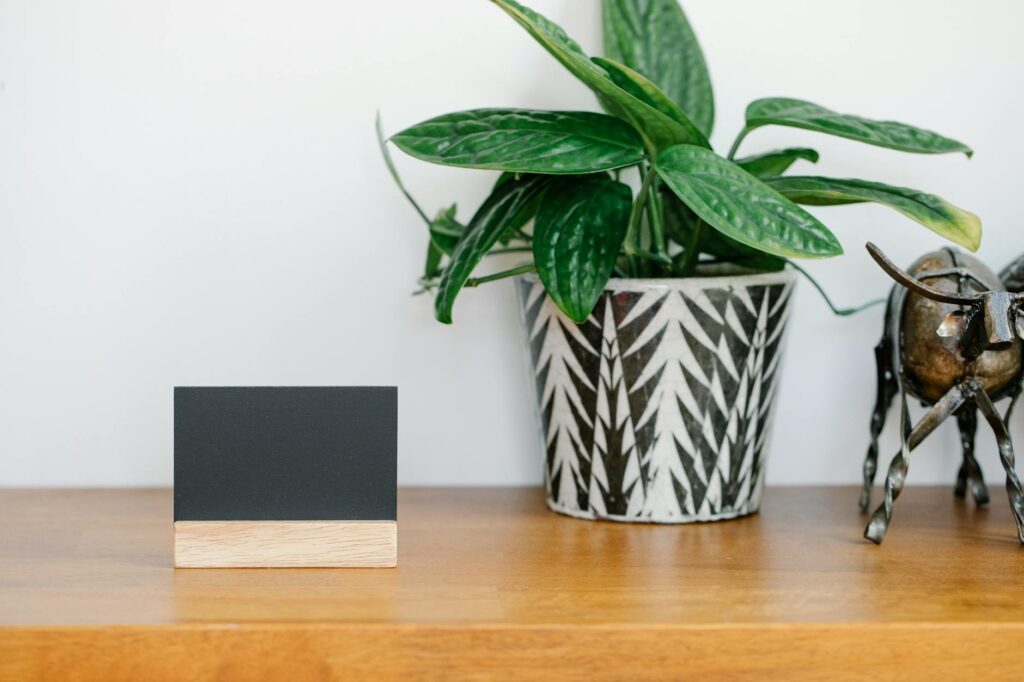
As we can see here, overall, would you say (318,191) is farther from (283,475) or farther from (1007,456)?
(1007,456)

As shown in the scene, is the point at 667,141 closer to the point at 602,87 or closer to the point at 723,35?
the point at 602,87

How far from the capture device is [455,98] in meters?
1.13

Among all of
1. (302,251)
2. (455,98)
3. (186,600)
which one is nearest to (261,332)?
(302,251)

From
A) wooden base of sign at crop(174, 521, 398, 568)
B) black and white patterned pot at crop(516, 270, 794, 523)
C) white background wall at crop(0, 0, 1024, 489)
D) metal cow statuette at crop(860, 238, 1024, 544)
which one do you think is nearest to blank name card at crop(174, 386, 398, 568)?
wooden base of sign at crop(174, 521, 398, 568)

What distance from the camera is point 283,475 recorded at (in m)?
0.83

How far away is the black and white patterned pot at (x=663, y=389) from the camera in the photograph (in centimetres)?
94

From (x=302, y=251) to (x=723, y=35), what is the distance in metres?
0.50

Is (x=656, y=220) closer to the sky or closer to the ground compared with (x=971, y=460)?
closer to the sky

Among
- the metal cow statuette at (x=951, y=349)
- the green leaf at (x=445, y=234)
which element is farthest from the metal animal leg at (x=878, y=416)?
the green leaf at (x=445, y=234)

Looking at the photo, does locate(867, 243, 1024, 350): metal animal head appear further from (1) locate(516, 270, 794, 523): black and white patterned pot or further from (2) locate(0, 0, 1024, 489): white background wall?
(2) locate(0, 0, 1024, 489): white background wall

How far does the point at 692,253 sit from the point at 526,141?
216mm

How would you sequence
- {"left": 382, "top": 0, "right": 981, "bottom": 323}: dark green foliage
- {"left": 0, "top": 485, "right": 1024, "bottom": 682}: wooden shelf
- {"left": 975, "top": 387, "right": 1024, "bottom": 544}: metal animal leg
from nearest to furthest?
{"left": 0, "top": 485, "right": 1024, "bottom": 682}: wooden shelf → {"left": 382, "top": 0, "right": 981, "bottom": 323}: dark green foliage → {"left": 975, "top": 387, "right": 1024, "bottom": 544}: metal animal leg

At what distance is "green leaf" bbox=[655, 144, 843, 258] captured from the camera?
78cm

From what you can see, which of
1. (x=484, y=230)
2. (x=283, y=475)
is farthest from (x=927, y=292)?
(x=283, y=475)
